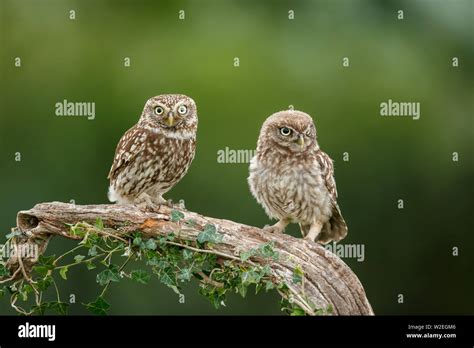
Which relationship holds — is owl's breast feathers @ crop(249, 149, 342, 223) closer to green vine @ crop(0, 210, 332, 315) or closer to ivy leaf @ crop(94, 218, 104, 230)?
green vine @ crop(0, 210, 332, 315)

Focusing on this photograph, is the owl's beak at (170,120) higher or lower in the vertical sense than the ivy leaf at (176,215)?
higher

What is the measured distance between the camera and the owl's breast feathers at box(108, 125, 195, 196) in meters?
5.12

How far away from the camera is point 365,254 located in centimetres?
659

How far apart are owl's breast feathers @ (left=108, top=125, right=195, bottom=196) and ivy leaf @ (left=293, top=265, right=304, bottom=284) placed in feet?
4.07

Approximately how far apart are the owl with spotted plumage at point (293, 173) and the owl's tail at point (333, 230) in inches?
2.7

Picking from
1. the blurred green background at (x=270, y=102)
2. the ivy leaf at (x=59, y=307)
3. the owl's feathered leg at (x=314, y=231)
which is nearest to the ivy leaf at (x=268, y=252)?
the owl's feathered leg at (x=314, y=231)

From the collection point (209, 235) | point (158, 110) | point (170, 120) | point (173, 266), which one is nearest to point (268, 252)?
point (209, 235)

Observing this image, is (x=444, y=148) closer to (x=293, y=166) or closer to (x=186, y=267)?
(x=293, y=166)

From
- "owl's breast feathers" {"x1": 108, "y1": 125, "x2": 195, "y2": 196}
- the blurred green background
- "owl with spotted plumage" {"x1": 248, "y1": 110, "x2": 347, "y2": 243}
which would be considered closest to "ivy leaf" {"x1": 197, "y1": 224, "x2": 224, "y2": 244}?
"owl with spotted plumage" {"x1": 248, "y1": 110, "x2": 347, "y2": 243}

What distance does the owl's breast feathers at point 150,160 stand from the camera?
16.8 ft

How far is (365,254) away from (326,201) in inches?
69.4

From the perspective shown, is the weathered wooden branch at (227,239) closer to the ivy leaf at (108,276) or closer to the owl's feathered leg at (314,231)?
the ivy leaf at (108,276)

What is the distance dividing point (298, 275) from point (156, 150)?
1.34 m
